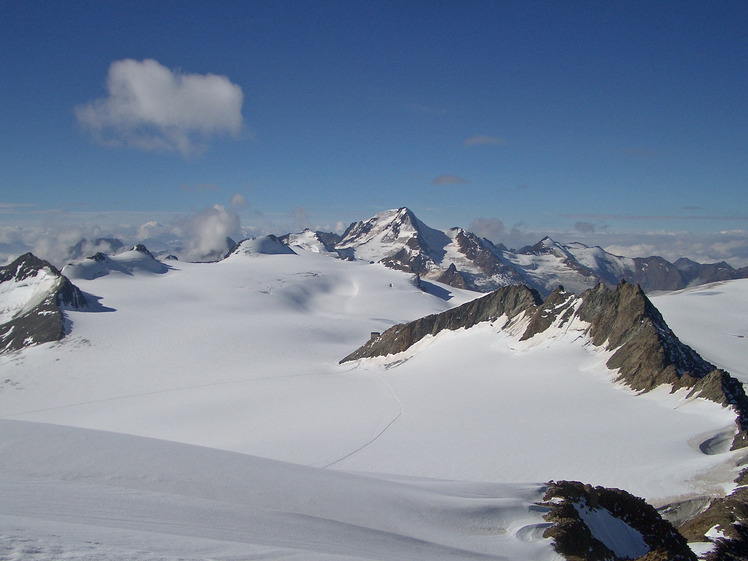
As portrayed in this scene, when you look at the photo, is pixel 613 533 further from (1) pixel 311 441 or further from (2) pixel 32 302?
(2) pixel 32 302

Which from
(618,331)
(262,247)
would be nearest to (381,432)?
(618,331)

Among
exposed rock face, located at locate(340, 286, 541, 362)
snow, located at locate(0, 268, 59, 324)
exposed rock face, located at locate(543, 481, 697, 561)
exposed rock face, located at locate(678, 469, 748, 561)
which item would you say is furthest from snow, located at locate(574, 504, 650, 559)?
snow, located at locate(0, 268, 59, 324)

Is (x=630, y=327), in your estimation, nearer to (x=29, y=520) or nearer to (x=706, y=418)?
(x=706, y=418)

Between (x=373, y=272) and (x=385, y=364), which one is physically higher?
(x=373, y=272)

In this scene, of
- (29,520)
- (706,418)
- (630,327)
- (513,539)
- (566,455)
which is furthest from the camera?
(630,327)

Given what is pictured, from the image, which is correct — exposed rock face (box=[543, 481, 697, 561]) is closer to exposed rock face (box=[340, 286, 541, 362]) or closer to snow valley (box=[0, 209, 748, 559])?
snow valley (box=[0, 209, 748, 559])

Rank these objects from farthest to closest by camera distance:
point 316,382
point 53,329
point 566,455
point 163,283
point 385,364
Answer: point 163,283
point 53,329
point 385,364
point 316,382
point 566,455

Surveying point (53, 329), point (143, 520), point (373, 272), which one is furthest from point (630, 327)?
point (373, 272)
